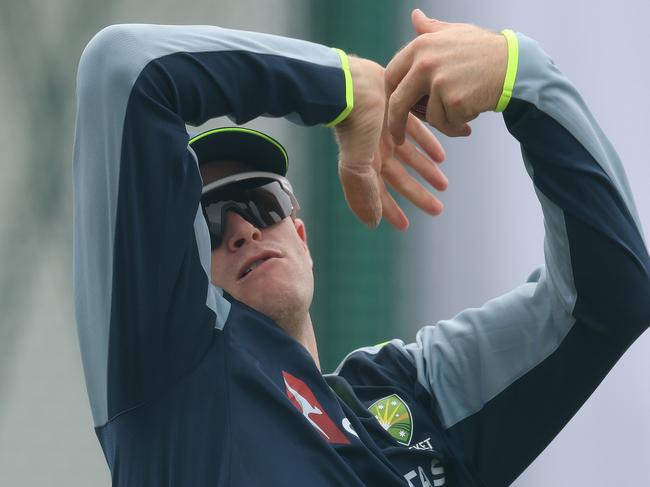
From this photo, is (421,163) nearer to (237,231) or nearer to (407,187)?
(407,187)

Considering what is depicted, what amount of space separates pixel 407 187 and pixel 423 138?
89 millimetres

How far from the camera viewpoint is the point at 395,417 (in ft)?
6.18

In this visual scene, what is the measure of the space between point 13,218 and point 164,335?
140 centimetres

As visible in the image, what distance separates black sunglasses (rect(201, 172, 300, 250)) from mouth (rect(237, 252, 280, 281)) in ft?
0.17

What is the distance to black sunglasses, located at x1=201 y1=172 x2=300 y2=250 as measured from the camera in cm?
186

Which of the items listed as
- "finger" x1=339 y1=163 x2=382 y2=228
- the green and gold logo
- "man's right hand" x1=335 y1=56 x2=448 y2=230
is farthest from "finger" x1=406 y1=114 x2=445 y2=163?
the green and gold logo

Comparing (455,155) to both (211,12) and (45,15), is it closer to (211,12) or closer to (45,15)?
(211,12)

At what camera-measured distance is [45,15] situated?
2.90m

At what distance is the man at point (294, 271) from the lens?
4.89 ft

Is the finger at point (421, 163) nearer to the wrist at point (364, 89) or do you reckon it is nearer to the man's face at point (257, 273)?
the wrist at point (364, 89)

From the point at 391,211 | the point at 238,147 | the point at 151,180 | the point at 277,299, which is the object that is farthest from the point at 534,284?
the point at 151,180

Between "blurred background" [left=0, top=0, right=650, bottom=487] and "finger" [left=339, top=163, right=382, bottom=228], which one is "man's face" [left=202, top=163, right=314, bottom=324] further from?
"blurred background" [left=0, top=0, right=650, bottom=487]

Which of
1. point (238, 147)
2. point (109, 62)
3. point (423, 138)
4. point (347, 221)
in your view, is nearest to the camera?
point (109, 62)

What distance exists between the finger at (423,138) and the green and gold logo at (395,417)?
0.40m
